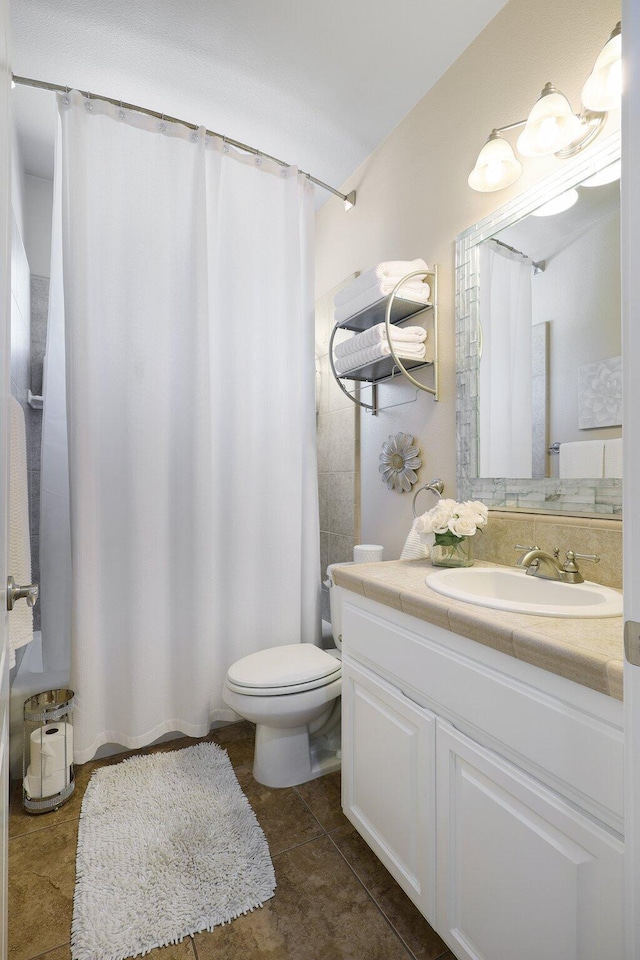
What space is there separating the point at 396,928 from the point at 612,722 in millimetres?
924

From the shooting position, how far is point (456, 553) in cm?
143

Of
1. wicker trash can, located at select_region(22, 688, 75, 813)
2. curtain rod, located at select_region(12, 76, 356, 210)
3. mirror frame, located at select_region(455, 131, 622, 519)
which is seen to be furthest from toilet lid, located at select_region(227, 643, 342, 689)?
curtain rod, located at select_region(12, 76, 356, 210)

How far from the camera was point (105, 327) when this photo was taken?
179 centimetres

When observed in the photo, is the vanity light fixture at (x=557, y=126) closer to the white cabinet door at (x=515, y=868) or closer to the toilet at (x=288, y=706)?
the toilet at (x=288, y=706)

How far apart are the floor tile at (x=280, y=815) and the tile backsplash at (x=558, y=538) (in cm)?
103

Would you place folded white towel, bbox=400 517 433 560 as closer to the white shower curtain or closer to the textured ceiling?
the white shower curtain

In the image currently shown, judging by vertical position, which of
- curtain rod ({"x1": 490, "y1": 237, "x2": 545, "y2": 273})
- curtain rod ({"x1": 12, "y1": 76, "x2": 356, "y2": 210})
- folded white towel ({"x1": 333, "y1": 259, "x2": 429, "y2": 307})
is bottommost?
curtain rod ({"x1": 490, "y1": 237, "x2": 545, "y2": 273})

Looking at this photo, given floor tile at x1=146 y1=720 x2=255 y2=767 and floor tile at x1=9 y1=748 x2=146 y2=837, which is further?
floor tile at x1=146 y1=720 x2=255 y2=767

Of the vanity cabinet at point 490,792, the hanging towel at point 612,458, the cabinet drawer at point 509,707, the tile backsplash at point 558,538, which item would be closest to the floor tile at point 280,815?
the vanity cabinet at point 490,792

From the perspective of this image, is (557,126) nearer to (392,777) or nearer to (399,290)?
(399,290)

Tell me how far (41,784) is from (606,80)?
258 centimetres

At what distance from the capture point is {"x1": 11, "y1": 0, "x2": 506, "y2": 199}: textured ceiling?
151 centimetres

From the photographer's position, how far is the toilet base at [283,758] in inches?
66.6

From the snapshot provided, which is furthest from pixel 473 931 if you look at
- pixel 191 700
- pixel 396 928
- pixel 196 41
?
pixel 196 41
